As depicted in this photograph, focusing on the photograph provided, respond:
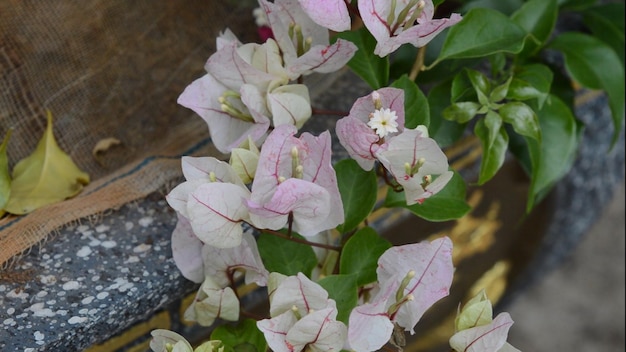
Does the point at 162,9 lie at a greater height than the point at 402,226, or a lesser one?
greater

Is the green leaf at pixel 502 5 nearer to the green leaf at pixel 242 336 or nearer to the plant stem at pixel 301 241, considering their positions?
the plant stem at pixel 301 241

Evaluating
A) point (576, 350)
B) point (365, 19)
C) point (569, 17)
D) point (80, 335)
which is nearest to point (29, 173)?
point (80, 335)

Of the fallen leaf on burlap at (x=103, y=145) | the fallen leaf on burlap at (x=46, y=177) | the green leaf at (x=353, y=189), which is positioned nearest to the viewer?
the green leaf at (x=353, y=189)

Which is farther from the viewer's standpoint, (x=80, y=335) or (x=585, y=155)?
(x=585, y=155)

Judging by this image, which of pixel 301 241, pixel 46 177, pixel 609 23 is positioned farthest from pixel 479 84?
pixel 46 177

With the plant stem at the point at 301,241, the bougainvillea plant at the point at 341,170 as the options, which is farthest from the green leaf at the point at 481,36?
the plant stem at the point at 301,241

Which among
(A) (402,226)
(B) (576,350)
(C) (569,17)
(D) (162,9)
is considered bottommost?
(B) (576,350)

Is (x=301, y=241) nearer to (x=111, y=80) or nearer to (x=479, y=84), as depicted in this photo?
Answer: (x=479, y=84)

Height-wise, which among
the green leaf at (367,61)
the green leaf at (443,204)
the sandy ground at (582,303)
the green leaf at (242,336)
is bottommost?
the sandy ground at (582,303)

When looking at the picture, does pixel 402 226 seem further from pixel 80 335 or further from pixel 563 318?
pixel 563 318
